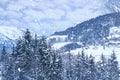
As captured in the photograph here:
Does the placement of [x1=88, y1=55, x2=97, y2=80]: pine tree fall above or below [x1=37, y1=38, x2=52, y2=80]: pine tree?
below

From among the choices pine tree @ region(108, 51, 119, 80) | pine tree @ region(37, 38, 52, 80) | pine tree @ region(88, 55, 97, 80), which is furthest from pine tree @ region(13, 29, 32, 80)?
pine tree @ region(108, 51, 119, 80)

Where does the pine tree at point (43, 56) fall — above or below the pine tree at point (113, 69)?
above

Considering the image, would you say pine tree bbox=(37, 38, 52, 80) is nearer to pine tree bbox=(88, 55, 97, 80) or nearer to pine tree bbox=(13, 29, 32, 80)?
pine tree bbox=(13, 29, 32, 80)

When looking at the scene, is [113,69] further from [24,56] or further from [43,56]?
[24,56]

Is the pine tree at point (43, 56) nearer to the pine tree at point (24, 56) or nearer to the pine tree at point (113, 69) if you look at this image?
the pine tree at point (24, 56)

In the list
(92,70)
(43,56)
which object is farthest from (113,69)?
(43,56)

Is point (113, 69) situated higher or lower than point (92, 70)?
lower

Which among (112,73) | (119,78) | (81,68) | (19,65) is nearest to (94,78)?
(81,68)

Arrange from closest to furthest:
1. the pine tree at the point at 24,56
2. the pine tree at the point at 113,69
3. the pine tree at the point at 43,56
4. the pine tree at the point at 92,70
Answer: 1. the pine tree at the point at 24,56
2. the pine tree at the point at 43,56
3. the pine tree at the point at 92,70
4. the pine tree at the point at 113,69

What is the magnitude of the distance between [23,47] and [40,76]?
23.9 feet

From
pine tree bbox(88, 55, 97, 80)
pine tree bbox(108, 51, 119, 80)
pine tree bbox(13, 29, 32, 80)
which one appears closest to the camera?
pine tree bbox(13, 29, 32, 80)

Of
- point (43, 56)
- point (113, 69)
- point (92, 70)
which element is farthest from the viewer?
point (113, 69)

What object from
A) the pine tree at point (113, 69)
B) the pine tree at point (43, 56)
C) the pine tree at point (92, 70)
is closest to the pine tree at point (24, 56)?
the pine tree at point (43, 56)

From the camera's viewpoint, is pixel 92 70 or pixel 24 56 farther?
pixel 92 70
